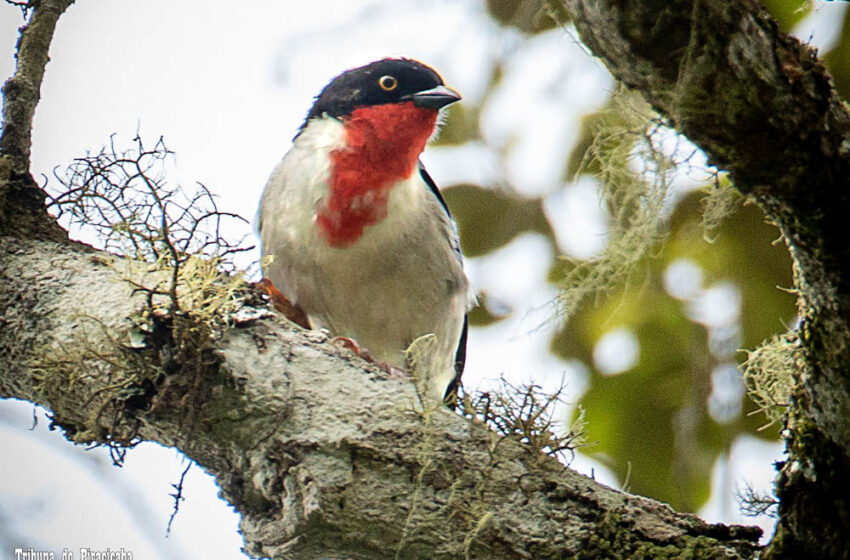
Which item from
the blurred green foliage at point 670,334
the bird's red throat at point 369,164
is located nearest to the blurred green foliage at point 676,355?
the blurred green foliage at point 670,334

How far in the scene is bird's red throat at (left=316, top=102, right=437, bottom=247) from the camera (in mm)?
3572

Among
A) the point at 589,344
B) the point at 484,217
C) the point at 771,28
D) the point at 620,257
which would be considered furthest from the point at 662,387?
the point at 771,28

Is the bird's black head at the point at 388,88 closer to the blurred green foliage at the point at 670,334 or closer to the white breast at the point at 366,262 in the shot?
the white breast at the point at 366,262

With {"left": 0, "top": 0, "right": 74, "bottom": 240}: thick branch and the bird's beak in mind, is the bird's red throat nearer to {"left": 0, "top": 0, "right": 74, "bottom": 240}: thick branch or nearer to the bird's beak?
the bird's beak

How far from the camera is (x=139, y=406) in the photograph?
6.73 feet

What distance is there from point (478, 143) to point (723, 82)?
2563 millimetres

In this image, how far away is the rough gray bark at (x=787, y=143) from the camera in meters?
1.43

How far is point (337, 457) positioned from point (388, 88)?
215 cm

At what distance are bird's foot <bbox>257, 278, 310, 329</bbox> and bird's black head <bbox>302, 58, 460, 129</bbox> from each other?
0.79 metres

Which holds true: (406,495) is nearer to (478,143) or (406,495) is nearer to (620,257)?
(620,257)

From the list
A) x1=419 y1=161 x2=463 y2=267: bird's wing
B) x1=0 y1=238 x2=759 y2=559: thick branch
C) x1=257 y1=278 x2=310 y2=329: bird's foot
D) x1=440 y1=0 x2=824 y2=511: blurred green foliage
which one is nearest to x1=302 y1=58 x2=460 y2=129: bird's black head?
x1=440 y1=0 x2=824 y2=511: blurred green foliage

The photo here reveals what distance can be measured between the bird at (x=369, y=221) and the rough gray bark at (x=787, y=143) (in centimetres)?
198

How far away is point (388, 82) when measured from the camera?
381 centimetres

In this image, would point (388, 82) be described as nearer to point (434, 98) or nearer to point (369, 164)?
point (434, 98)
